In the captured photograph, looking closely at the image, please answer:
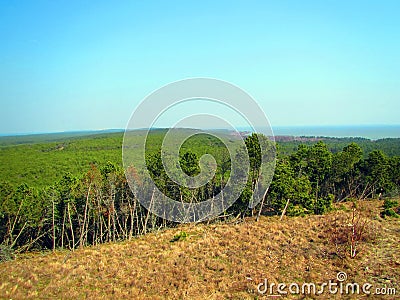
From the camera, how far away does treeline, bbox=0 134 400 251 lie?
29.2 m

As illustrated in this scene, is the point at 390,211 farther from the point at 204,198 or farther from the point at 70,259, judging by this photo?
the point at 70,259

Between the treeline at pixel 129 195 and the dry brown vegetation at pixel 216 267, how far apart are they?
8.63 m

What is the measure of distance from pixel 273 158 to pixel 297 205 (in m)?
6.67

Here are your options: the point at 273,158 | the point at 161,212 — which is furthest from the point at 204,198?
the point at 273,158

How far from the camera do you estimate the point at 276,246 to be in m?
18.5

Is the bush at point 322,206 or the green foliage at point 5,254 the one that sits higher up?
the bush at point 322,206

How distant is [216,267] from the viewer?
52.0ft

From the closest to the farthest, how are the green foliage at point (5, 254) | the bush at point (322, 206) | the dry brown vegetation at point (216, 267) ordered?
1. the dry brown vegetation at point (216, 267)
2. the green foliage at point (5, 254)
3. the bush at point (322, 206)

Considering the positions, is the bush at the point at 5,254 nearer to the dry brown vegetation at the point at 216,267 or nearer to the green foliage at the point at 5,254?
the green foliage at the point at 5,254

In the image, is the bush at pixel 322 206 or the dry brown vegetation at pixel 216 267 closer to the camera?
the dry brown vegetation at pixel 216 267

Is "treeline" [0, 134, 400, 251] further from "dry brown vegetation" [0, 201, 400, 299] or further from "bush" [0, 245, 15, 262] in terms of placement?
"dry brown vegetation" [0, 201, 400, 299]

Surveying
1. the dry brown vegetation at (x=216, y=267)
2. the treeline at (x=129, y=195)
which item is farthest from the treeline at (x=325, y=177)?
the dry brown vegetation at (x=216, y=267)

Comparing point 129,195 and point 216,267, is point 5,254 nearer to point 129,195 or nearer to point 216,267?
point 129,195

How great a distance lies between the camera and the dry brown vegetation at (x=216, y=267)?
1321 centimetres
